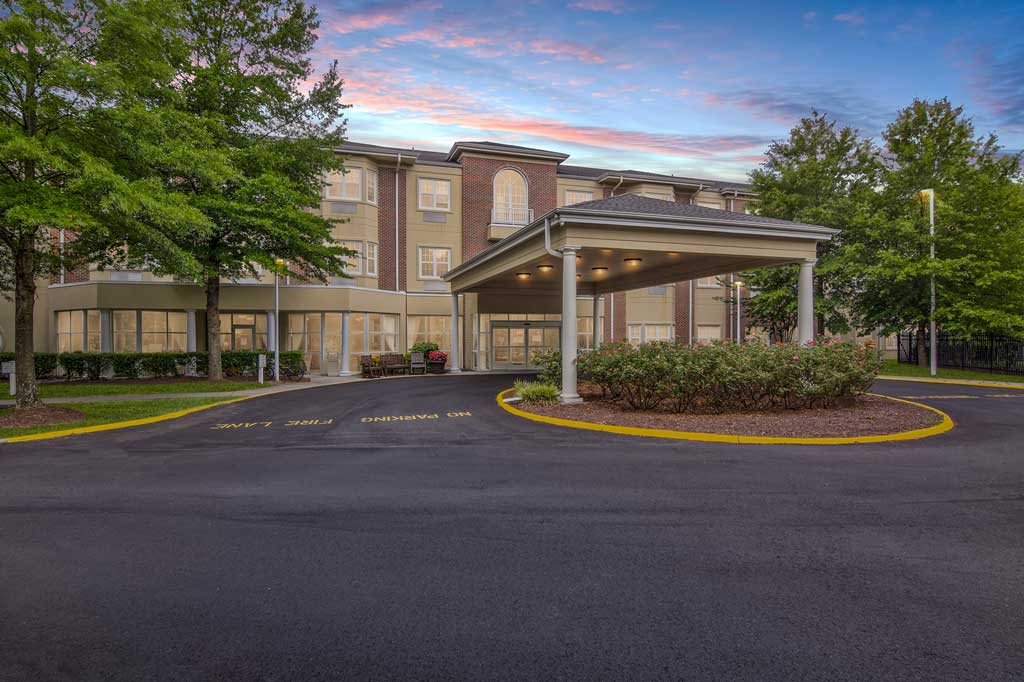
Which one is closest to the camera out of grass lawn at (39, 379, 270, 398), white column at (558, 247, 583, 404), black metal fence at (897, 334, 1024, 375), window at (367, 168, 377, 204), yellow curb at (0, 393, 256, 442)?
yellow curb at (0, 393, 256, 442)

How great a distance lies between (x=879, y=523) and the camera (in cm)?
516

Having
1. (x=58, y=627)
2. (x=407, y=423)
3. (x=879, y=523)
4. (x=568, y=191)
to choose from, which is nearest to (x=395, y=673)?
(x=58, y=627)

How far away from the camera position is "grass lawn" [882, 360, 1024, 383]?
846 inches

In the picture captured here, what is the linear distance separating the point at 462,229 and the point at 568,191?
6458mm

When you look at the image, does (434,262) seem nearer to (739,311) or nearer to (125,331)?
(125,331)

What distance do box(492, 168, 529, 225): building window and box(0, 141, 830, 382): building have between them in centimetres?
6

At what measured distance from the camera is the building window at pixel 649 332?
31703mm

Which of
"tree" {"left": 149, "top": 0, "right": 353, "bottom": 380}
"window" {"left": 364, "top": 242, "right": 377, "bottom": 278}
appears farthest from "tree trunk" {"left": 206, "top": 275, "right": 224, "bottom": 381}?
"window" {"left": 364, "top": 242, "right": 377, "bottom": 278}

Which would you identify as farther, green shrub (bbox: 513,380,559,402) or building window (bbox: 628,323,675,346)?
building window (bbox: 628,323,675,346)

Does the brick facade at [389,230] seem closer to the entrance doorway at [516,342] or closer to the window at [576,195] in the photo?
the entrance doorway at [516,342]

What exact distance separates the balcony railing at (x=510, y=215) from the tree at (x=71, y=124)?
57.2ft

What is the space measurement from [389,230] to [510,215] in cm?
638

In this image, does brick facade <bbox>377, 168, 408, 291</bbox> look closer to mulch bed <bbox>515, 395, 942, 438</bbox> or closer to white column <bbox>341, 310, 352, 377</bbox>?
white column <bbox>341, 310, 352, 377</bbox>

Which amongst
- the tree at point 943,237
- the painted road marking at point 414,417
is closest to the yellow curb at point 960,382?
the tree at point 943,237
